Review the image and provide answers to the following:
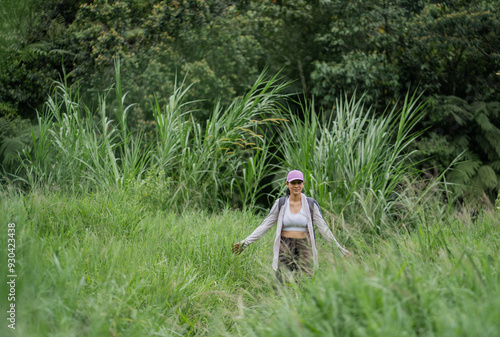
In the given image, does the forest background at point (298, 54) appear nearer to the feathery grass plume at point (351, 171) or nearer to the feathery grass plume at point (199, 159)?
the feathery grass plume at point (199, 159)

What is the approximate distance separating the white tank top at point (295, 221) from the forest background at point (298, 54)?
20.5 feet

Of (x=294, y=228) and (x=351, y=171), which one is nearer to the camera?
(x=294, y=228)

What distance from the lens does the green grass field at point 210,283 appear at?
2.40 meters

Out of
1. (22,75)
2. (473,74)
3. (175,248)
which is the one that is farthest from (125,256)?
(473,74)

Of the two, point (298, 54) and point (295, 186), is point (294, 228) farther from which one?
point (298, 54)

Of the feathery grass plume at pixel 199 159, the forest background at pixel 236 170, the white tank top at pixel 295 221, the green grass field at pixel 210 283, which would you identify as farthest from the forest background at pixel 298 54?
the white tank top at pixel 295 221

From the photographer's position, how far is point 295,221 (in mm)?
4238

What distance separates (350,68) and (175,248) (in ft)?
22.1

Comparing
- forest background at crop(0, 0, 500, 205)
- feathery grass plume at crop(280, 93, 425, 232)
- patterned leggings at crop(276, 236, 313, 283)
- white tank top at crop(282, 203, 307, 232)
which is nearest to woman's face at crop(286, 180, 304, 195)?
white tank top at crop(282, 203, 307, 232)

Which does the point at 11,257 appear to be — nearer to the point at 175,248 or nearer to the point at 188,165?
the point at 175,248

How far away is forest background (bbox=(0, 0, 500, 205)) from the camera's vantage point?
33.6 ft

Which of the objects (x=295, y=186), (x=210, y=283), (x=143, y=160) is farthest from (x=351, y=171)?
(x=143, y=160)

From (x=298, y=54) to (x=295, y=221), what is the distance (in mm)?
8207

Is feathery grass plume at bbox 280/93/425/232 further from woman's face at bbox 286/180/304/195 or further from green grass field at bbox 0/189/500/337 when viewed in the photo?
woman's face at bbox 286/180/304/195
